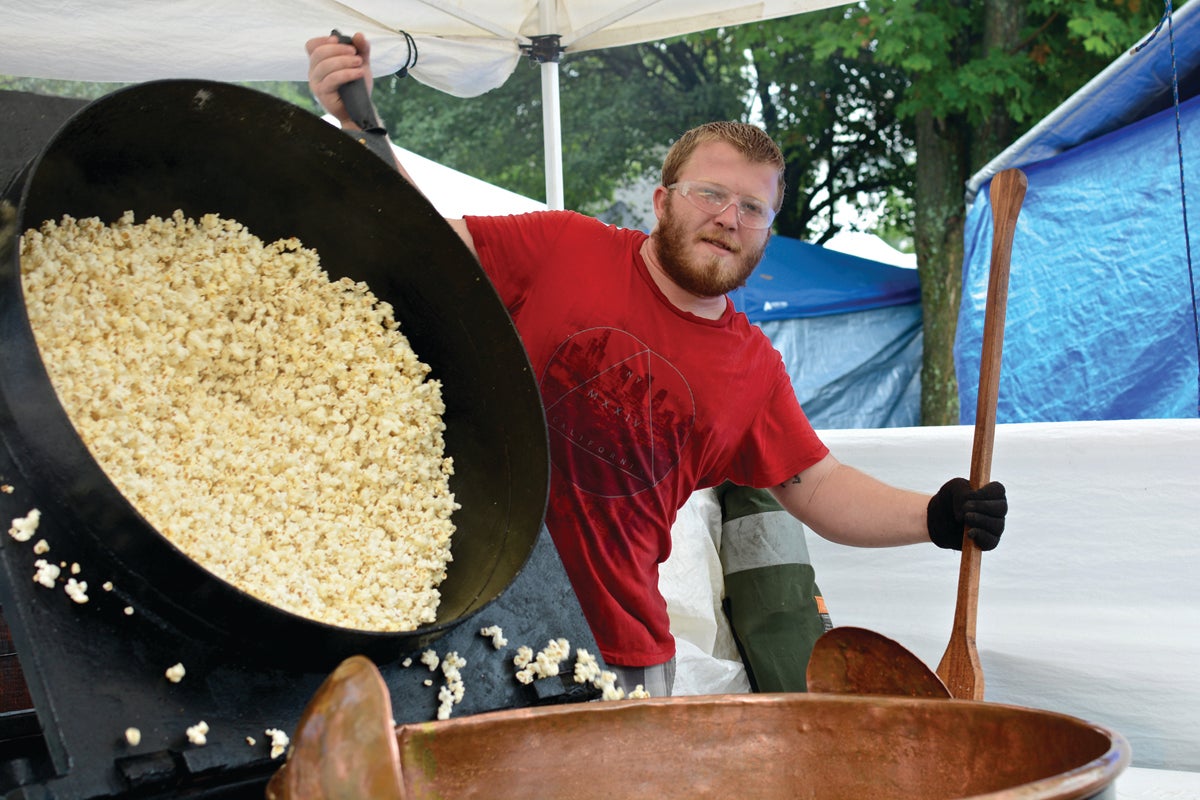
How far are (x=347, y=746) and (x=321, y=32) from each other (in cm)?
233

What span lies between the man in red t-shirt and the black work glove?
0.15ft

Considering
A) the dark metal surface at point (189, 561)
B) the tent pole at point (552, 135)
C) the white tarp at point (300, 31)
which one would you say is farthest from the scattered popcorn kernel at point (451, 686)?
the tent pole at point (552, 135)

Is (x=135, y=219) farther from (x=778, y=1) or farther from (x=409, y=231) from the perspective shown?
(x=778, y=1)

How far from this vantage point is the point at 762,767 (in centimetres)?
99

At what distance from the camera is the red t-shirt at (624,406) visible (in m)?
1.72

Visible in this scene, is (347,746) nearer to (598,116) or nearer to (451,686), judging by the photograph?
(451,686)

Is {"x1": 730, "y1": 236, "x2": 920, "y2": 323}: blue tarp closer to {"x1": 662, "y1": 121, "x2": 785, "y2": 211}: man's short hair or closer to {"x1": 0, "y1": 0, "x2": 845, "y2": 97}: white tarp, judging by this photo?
{"x1": 0, "y1": 0, "x2": 845, "y2": 97}: white tarp

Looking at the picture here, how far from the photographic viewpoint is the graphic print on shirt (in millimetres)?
1742

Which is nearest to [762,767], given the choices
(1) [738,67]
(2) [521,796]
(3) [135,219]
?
(2) [521,796]

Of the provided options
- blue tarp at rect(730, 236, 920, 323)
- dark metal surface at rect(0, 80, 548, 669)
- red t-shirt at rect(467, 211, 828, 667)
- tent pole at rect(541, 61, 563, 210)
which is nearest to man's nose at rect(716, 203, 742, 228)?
red t-shirt at rect(467, 211, 828, 667)

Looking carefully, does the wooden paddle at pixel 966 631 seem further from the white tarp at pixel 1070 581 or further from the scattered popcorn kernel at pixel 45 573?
the white tarp at pixel 1070 581

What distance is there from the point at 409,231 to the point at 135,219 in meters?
0.30

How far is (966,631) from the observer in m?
1.38

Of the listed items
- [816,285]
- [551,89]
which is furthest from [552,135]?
[816,285]
